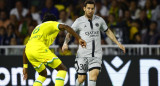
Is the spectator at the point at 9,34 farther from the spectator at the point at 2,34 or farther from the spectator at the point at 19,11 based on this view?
the spectator at the point at 19,11

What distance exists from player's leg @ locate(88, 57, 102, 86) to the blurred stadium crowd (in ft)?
12.8

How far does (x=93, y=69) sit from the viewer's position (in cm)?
1077

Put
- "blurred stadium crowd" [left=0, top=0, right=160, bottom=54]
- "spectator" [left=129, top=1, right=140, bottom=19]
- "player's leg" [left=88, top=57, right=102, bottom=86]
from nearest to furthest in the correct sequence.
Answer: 1. "player's leg" [left=88, top=57, right=102, bottom=86]
2. "blurred stadium crowd" [left=0, top=0, right=160, bottom=54]
3. "spectator" [left=129, top=1, right=140, bottom=19]

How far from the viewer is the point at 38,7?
60.6 ft

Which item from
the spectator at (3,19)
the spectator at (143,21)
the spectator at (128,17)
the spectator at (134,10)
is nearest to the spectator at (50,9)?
the spectator at (3,19)

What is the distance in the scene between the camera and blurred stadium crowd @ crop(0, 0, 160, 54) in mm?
15242

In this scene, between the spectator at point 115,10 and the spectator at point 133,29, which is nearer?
the spectator at point 133,29

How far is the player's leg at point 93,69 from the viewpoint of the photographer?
35.2 ft

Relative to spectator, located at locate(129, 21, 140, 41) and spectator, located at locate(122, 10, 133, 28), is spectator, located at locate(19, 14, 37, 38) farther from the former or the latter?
spectator, located at locate(129, 21, 140, 41)

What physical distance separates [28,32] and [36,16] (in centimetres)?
131

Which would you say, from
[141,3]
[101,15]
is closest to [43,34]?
[101,15]

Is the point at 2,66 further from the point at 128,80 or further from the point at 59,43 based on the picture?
the point at 128,80

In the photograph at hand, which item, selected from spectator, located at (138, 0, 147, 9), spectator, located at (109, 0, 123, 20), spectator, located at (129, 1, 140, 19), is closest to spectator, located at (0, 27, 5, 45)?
spectator, located at (109, 0, 123, 20)

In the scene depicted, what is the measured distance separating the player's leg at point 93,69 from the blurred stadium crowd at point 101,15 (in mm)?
3906
